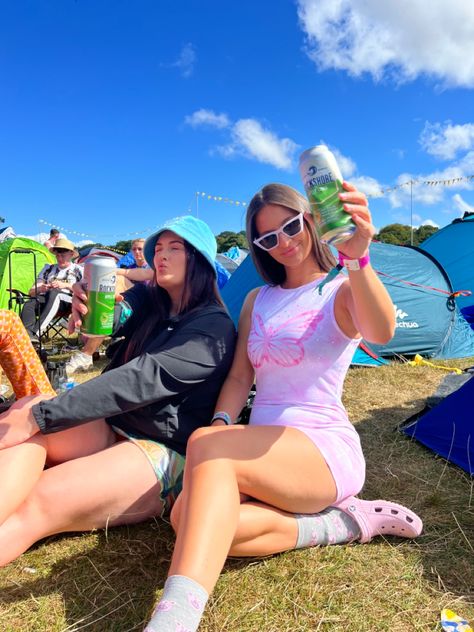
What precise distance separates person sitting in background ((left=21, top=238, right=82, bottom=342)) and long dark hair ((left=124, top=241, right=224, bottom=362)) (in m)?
3.11

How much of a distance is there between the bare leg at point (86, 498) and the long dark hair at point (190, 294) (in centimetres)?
45

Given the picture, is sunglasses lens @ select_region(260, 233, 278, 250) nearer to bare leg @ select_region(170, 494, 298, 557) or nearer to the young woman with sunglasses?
the young woman with sunglasses

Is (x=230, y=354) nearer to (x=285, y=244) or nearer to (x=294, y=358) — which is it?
(x=294, y=358)

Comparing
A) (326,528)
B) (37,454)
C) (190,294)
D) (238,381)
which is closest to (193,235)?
(190,294)

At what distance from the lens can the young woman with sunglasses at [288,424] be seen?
1.16 m

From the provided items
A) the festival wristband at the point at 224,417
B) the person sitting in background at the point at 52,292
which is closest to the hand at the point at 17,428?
the festival wristband at the point at 224,417

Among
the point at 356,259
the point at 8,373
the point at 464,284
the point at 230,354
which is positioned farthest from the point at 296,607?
the point at 464,284

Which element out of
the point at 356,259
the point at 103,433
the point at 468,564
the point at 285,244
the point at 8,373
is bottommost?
the point at 468,564

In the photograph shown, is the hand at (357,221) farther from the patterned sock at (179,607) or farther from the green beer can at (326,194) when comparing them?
the patterned sock at (179,607)

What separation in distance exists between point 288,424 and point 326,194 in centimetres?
74

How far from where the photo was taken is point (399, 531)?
1608mm

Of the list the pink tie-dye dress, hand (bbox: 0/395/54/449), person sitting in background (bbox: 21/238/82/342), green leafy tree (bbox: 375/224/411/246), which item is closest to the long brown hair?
the pink tie-dye dress

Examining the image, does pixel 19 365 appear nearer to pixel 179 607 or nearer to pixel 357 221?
pixel 179 607

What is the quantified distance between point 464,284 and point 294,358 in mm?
5917
